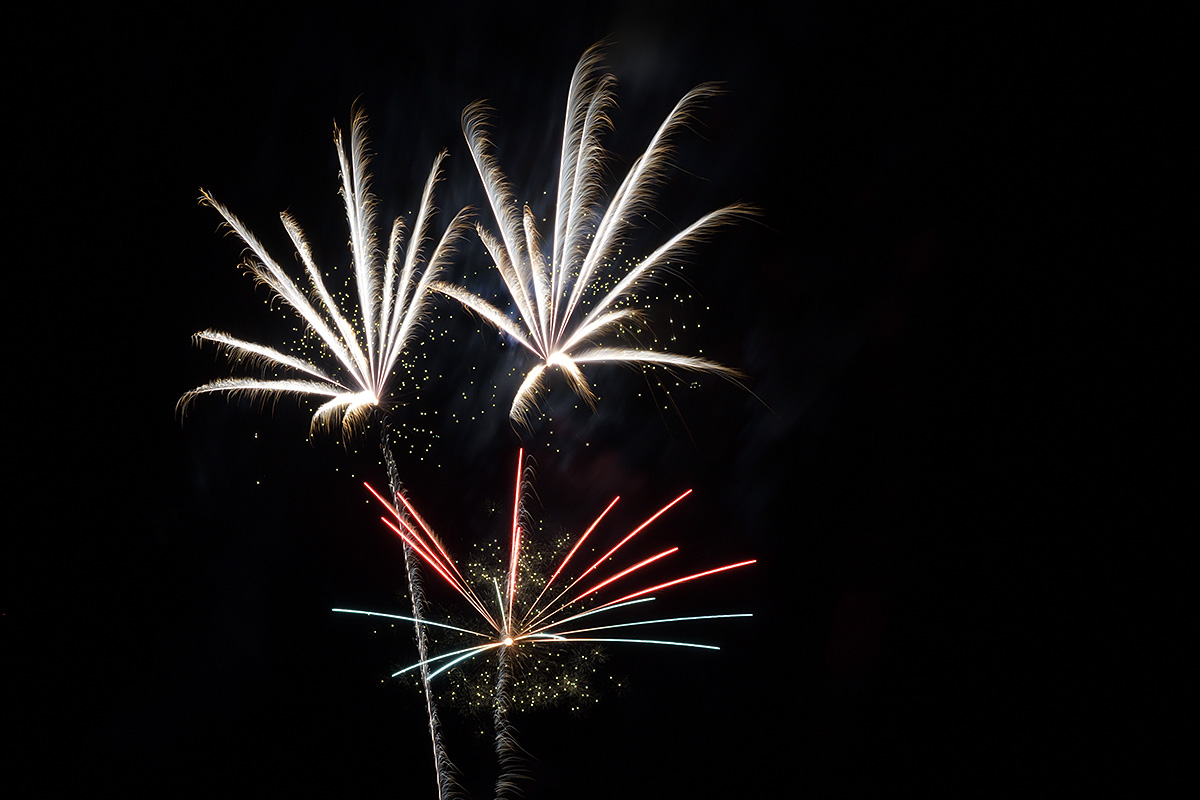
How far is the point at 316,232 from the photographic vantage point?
9.15 meters

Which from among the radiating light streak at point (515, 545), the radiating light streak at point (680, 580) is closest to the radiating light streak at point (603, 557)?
the radiating light streak at point (515, 545)

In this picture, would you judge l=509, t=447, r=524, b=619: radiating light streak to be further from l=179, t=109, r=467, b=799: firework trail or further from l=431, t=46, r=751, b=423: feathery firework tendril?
l=179, t=109, r=467, b=799: firework trail

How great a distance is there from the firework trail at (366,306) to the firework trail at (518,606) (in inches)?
20.9

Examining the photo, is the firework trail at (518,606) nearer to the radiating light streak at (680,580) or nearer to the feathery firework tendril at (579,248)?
the radiating light streak at (680,580)

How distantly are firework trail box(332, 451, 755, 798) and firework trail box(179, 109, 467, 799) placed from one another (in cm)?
53

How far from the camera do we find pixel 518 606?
26.0 feet

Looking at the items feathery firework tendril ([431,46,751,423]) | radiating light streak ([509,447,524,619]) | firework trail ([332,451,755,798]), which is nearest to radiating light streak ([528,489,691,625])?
firework trail ([332,451,755,798])

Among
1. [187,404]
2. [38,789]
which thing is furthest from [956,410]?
[38,789]

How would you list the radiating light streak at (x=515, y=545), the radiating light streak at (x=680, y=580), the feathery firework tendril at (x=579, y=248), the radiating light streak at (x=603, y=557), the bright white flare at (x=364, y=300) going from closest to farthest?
1. the feathery firework tendril at (x=579, y=248)
2. the bright white flare at (x=364, y=300)
3. the radiating light streak at (x=515, y=545)
4. the radiating light streak at (x=603, y=557)
5. the radiating light streak at (x=680, y=580)

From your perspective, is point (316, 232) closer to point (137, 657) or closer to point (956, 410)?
point (137, 657)

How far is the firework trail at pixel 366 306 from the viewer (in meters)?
7.44

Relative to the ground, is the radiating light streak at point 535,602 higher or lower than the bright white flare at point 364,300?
lower

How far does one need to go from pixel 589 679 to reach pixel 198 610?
7.16 m

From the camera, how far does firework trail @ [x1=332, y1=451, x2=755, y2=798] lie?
788 centimetres
